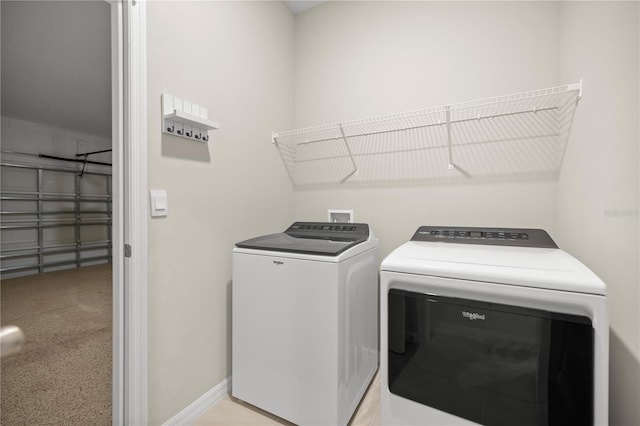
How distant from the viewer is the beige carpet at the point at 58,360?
4.73ft

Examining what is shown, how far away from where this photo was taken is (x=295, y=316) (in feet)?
4.30

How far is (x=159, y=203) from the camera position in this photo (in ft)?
4.04

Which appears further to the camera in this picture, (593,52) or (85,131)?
(85,131)

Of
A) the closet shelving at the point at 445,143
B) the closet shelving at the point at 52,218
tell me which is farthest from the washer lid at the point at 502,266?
the closet shelving at the point at 52,218

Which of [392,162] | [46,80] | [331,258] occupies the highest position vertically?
[46,80]

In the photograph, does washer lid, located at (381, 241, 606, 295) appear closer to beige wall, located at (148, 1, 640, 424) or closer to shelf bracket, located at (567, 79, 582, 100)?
beige wall, located at (148, 1, 640, 424)

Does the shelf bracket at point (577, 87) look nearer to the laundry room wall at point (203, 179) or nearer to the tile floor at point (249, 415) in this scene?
the laundry room wall at point (203, 179)

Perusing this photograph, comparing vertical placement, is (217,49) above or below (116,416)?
above

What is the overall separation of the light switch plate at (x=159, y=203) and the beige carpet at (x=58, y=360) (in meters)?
1.12

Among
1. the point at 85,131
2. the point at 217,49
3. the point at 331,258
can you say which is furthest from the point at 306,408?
the point at 85,131

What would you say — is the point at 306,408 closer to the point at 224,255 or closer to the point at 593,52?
the point at 224,255

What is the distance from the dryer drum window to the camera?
2.73ft

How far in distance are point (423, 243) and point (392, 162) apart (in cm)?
65

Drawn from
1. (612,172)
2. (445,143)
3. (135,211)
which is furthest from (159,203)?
(612,172)
